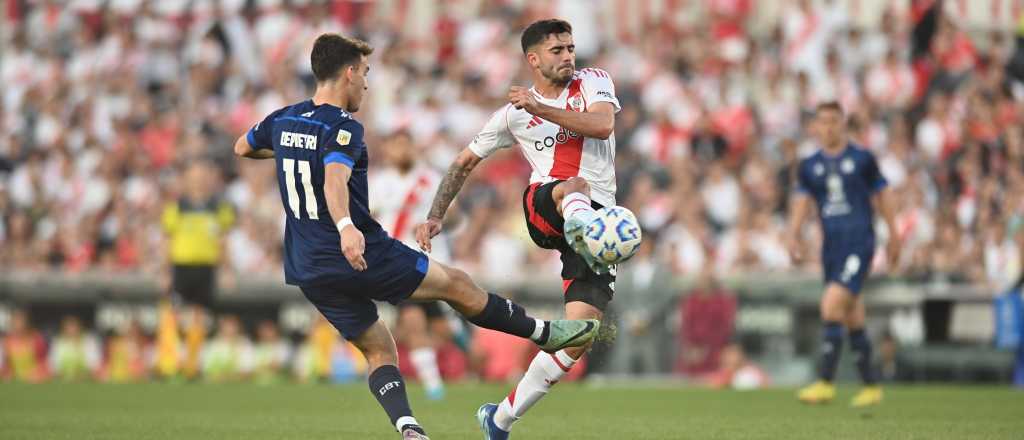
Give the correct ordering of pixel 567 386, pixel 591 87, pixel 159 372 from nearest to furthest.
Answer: pixel 591 87 < pixel 567 386 < pixel 159 372

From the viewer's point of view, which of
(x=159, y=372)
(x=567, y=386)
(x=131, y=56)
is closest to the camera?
(x=567, y=386)

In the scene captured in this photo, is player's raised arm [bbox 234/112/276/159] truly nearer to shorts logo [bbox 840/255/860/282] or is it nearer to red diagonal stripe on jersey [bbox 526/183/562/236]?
red diagonal stripe on jersey [bbox 526/183/562/236]

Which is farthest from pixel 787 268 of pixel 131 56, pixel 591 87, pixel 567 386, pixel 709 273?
pixel 131 56

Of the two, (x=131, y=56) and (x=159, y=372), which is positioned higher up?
(x=131, y=56)

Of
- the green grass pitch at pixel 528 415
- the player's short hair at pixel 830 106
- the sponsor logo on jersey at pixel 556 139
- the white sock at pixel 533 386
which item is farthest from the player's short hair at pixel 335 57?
the player's short hair at pixel 830 106

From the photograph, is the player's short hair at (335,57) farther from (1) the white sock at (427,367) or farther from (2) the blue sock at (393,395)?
(1) the white sock at (427,367)

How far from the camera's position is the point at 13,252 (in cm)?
2217

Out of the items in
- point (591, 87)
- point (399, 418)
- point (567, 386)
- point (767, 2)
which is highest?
point (767, 2)

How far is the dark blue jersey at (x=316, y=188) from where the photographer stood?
8.04 meters

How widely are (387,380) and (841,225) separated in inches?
239

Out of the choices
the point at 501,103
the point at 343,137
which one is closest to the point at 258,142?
the point at 343,137

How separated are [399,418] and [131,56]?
61.5 feet

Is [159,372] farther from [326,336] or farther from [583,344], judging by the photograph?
[583,344]

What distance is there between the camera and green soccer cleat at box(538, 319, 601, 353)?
27.2 feet
